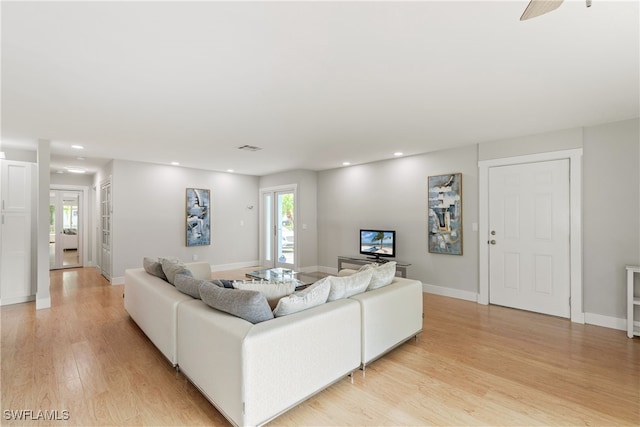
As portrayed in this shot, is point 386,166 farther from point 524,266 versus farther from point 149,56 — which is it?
point 149,56

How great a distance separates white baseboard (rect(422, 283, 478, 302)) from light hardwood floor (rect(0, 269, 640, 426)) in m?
0.89

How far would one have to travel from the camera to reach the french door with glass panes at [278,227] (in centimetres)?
716

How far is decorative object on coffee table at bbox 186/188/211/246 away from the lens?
21.9 ft

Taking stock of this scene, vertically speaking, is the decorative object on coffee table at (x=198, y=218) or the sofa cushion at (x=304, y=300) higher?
the decorative object on coffee table at (x=198, y=218)

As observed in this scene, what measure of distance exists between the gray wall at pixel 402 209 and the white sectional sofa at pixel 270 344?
2.26m

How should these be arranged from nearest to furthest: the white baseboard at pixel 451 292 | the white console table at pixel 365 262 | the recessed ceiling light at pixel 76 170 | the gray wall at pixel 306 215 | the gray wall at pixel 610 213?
the gray wall at pixel 610 213 < the white baseboard at pixel 451 292 < the white console table at pixel 365 262 < the gray wall at pixel 306 215 < the recessed ceiling light at pixel 76 170

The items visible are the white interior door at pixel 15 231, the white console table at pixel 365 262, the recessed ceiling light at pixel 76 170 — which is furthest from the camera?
the recessed ceiling light at pixel 76 170

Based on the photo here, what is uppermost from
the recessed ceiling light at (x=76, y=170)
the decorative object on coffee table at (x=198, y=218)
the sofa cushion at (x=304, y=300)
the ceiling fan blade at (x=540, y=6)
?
the recessed ceiling light at (x=76, y=170)

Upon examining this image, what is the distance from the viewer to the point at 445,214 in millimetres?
4902

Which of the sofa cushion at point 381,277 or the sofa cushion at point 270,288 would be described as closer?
the sofa cushion at point 270,288

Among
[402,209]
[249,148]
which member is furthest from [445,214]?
[249,148]

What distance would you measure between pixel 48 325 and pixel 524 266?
237 inches

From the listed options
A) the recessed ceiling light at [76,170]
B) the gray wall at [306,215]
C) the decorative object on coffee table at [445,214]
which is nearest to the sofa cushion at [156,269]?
the gray wall at [306,215]

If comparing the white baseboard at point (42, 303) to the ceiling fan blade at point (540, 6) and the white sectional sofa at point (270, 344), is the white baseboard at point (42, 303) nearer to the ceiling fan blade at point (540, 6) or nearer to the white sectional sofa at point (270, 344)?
the white sectional sofa at point (270, 344)
